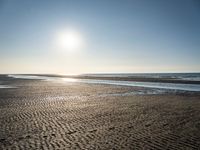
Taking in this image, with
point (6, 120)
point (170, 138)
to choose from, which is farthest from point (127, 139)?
point (6, 120)

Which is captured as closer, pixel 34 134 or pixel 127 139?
pixel 127 139

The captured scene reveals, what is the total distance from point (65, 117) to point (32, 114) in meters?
3.06

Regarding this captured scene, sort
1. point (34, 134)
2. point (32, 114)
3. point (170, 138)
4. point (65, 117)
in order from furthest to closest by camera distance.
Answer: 1. point (32, 114)
2. point (65, 117)
3. point (34, 134)
4. point (170, 138)

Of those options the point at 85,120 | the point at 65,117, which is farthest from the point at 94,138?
the point at 65,117

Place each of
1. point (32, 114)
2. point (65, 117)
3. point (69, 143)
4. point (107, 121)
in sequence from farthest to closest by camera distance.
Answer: point (32, 114) → point (65, 117) → point (107, 121) → point (69, 143)

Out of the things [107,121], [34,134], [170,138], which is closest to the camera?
[170,138]

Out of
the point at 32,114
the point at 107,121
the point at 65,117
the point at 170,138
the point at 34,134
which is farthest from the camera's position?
the point at 32,114

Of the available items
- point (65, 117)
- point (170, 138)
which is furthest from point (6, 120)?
point (170, 138)

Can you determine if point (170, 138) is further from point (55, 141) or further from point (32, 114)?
point (32, 114)

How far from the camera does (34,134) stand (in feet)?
36.9

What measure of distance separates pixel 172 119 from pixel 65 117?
754 cm

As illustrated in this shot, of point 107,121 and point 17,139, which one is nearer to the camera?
point 17,139

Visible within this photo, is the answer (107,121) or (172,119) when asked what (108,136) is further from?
(172,119)

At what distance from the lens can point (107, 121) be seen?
564 inches
